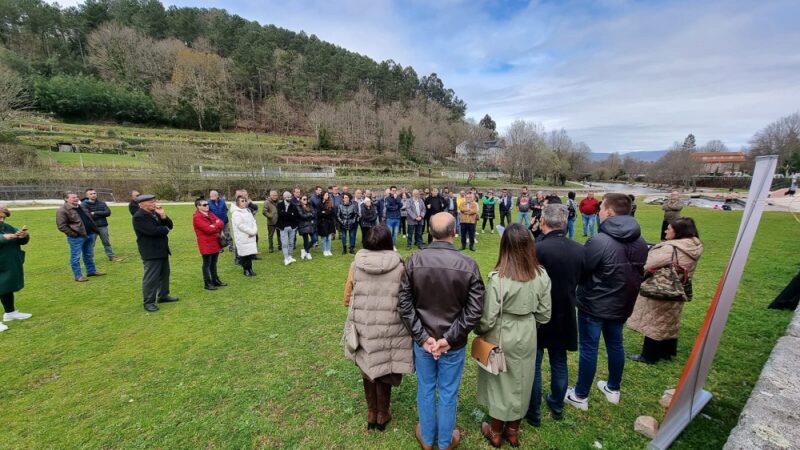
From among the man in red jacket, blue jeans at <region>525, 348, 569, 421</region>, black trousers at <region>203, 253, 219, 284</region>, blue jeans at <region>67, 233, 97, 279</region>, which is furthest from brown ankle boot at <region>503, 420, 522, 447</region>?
the man in red jacket

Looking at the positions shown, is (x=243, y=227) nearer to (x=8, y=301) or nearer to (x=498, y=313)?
(x=8, y=301)

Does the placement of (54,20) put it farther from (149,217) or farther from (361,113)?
(149,217)

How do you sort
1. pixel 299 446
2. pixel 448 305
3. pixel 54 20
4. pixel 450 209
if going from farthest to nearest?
pixel 54 20 → pixel 450 209 → pixel 299 446 → pixel 448 305

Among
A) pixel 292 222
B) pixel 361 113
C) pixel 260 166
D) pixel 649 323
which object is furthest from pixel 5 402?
pixel 361 113

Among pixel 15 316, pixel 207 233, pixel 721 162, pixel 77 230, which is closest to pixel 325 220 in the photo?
pixel 207 233

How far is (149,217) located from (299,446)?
15.8 ft

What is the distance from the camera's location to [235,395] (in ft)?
11.5

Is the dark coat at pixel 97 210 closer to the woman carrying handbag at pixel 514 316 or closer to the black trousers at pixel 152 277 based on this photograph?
the black trousers at pixel 152 277

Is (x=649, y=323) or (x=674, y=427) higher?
(x=649, y=323)

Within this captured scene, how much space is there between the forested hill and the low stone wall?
6554cm

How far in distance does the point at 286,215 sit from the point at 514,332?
7.07m

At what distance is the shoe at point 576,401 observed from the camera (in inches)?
126

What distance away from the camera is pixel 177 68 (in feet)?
200

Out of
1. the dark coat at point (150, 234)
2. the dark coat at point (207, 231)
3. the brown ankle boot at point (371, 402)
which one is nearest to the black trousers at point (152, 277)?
the dark coat at point (150, 234)
